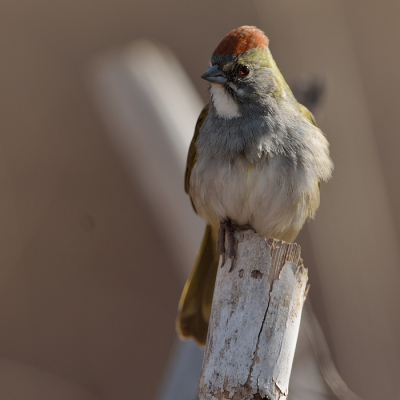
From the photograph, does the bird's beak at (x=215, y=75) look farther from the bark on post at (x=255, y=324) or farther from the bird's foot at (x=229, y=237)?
the bark on post at (x=255, y=324)

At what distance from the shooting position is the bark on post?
7.23 feet

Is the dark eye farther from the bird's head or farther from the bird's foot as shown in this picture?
the bird's foot

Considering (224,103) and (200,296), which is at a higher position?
(224,103)

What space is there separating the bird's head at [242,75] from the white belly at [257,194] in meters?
0.30

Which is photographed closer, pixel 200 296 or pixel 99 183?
pixel 200 296

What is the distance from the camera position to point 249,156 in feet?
10.3

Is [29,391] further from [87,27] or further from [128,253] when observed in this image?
[87,27]

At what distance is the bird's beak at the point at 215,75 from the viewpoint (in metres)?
3.18

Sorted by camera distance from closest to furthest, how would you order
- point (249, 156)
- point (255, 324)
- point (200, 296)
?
point (255, 324) < point (249, 156) < point (200, 296)

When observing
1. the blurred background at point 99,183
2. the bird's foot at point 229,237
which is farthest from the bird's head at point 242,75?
the blurred background at point 99,183

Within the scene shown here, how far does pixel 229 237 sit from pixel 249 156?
41cm

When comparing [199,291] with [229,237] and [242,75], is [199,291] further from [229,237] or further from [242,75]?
[242,75]

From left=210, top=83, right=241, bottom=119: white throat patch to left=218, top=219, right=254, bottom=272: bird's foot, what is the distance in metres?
0.53

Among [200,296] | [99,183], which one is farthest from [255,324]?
[99,183]
